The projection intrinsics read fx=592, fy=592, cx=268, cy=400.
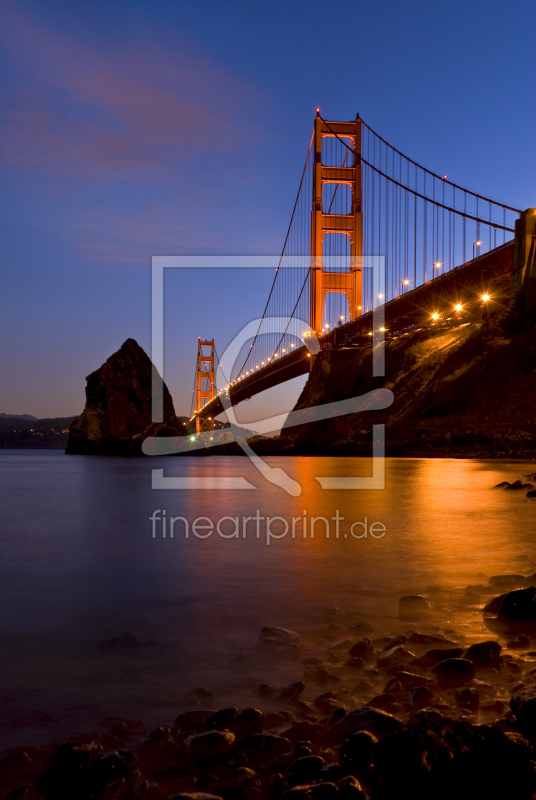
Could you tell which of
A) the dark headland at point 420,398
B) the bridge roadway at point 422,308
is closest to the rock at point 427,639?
the dark headland at point 420,398

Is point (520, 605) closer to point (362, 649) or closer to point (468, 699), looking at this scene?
point (362, 649)

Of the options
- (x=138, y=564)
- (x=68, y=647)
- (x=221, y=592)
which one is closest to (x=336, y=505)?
(x=138, y=564)

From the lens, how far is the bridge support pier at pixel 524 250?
30.8 metres

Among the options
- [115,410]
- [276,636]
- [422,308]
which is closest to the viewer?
[276,636]

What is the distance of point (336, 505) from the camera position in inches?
405

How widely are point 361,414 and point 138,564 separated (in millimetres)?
36169

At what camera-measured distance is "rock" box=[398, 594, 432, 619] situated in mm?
3213

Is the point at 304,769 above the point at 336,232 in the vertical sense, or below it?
below

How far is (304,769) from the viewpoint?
1.59m

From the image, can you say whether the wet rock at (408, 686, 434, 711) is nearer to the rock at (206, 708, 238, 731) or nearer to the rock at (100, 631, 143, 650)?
the rock at (206, 708, 238, 731)

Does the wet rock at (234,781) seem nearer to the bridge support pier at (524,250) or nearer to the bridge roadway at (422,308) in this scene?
the bridge support pier at (524,250)

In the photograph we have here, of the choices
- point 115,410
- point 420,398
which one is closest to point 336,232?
point 420,398

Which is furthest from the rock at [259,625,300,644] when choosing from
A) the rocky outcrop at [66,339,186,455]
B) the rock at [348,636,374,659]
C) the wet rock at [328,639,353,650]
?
the rocky outcrop at [66,339,186,455]

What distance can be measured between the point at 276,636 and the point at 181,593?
1284mm
